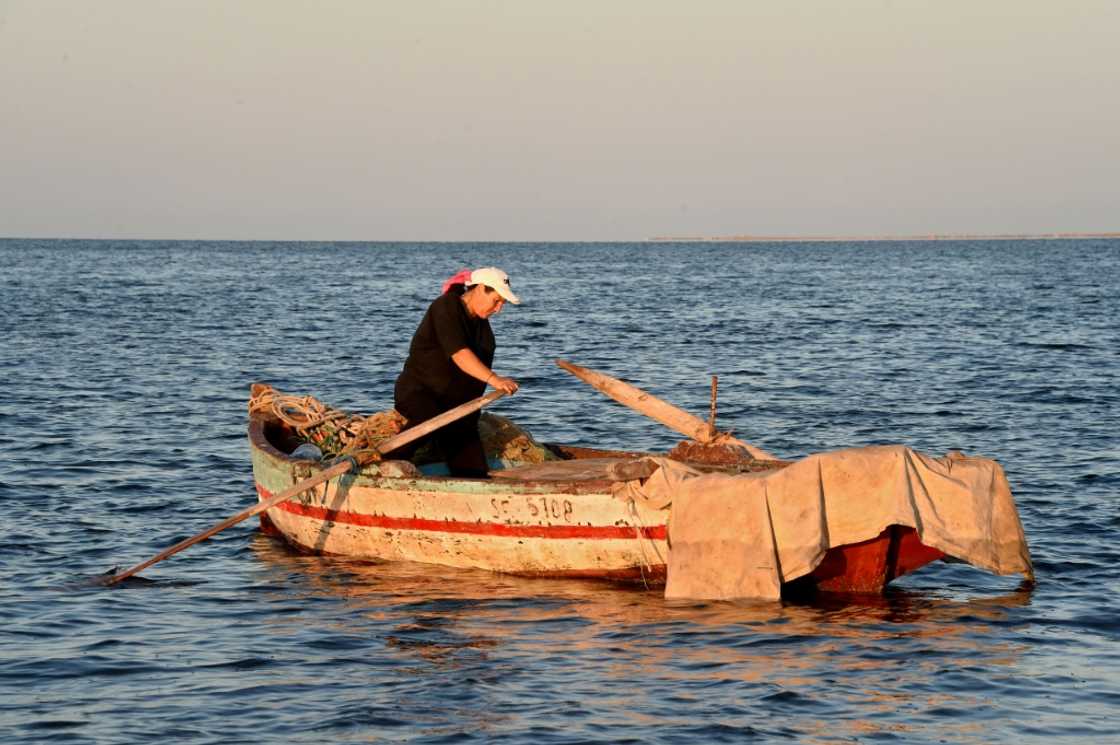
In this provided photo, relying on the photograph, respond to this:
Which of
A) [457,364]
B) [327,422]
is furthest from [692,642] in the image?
[327,422]

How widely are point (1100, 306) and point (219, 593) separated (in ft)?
146

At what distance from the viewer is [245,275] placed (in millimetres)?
90375

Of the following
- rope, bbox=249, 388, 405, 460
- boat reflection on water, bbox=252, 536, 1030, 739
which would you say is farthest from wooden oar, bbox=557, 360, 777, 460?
rope, bbox=249, 388, 405, 460

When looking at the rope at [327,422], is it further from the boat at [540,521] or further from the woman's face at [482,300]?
the woman's face at [482,300]

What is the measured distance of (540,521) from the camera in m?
11.3

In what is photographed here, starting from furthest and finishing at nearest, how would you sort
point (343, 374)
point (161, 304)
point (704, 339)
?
point (161, 304), point (704, 339), point (343, 374)

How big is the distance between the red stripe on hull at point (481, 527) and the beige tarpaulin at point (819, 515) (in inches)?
17.1

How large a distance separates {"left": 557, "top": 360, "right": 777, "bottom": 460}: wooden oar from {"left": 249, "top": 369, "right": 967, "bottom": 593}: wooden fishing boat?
6 centimetres

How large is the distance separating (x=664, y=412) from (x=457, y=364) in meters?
1.84

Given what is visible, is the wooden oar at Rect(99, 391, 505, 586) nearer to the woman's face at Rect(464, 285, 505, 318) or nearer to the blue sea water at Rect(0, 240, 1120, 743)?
the blue sea water at Rect(0, 240, 1120, 743)

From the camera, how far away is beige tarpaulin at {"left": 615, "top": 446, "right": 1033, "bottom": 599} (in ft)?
33.5

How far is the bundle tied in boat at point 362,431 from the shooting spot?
1302cm

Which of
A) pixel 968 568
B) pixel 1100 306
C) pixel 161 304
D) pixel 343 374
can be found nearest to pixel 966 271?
pixel 1100 306

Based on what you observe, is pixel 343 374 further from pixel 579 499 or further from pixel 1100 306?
pixel 1100 306
